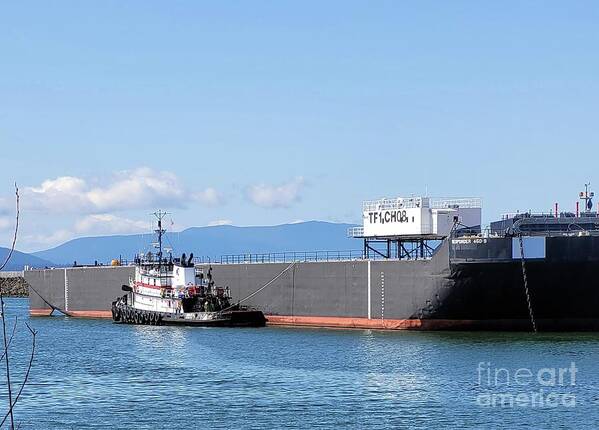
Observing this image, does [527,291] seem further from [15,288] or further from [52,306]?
[15,288]

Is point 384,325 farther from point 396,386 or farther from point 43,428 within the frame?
point 43,428

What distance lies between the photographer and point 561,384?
96.0ft

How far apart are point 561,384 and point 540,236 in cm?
1395

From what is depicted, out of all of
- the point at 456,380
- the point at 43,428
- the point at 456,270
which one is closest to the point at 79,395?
the point at 43,428

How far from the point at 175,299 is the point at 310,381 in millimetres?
24983

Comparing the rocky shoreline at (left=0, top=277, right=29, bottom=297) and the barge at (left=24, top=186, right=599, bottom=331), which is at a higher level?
the barge at (left=24, top=186, right=599, bottom=331)

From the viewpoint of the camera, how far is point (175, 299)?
5425cm

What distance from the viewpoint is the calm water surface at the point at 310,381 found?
24.2m

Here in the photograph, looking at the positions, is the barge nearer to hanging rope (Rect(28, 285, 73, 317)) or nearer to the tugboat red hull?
the tugboat red hull

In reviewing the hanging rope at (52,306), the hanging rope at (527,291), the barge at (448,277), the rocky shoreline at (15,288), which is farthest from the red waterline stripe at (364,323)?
the rocky shoreline at (15,288)

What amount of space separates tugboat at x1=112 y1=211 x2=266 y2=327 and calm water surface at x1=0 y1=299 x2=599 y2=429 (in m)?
4.88

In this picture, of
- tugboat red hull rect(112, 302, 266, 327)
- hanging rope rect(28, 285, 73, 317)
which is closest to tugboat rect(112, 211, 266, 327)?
tugboat red hull rect(112, 302, 266, 327)

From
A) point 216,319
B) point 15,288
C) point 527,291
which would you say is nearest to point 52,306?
point 216,319

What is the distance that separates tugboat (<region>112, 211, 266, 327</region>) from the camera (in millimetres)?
51406
